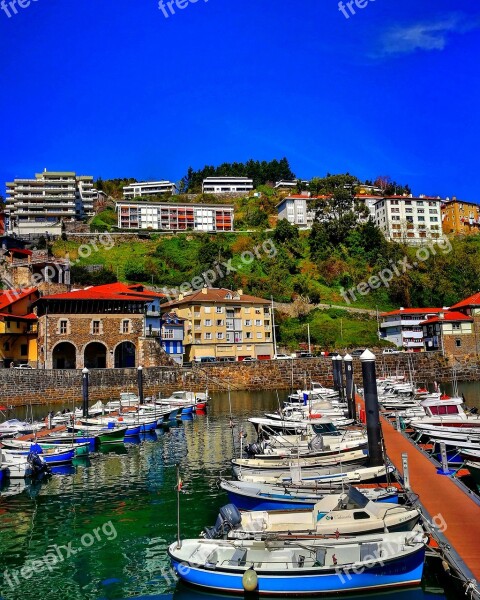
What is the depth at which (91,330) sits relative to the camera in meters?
68.5

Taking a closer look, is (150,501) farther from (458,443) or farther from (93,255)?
(93,255)

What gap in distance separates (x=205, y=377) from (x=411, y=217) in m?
82.8

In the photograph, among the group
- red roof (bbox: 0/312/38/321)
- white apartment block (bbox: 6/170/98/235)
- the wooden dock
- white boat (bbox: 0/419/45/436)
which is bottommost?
the wooden dock

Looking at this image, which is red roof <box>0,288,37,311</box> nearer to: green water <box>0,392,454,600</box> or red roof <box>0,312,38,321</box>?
red roof <box>0,312,38,321</box>

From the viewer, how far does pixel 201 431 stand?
41000 millimetres

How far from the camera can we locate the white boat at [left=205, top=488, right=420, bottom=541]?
1443cm

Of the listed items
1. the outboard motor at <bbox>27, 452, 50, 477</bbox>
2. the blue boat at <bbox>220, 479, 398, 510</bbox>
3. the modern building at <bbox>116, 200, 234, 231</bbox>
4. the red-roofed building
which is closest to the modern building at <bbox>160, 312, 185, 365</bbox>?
the red-roofed building

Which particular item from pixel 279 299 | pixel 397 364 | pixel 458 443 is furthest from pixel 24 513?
pixel 279 299

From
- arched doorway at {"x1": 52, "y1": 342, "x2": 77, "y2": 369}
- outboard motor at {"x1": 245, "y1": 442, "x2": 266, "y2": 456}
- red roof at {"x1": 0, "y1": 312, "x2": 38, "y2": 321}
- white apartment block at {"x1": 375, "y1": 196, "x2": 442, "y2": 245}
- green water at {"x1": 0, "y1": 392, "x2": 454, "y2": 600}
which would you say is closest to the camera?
green water at {"x1": 0, "y1": 392, "x2": 454, "y2": 600}

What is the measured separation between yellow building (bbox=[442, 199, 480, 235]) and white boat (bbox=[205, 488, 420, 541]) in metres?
132

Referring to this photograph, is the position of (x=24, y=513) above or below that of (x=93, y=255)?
below

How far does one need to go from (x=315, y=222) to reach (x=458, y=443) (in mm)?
95855

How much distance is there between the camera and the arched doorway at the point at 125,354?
7306cm

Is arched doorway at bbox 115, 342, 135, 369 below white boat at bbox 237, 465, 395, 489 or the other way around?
the other way around
